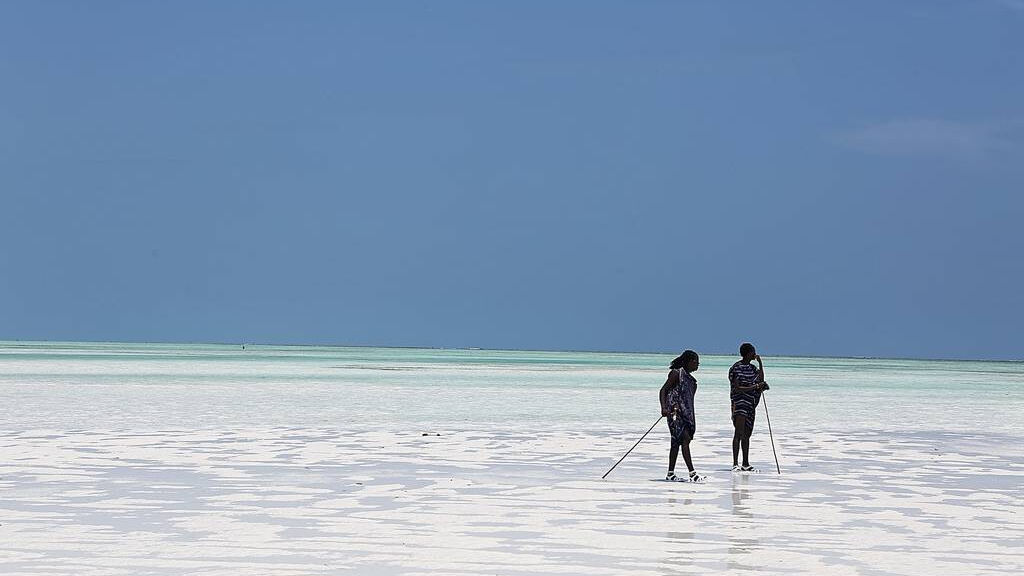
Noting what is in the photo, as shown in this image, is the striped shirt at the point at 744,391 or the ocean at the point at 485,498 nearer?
the ocean at the point at 485,498

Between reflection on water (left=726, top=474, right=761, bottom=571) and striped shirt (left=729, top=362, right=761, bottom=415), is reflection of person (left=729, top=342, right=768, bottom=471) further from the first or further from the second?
reflection on water (left=726, top=474, right=761, bottom=571)

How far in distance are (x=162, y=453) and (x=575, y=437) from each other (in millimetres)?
8332

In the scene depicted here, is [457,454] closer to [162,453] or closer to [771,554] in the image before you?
[162,453]

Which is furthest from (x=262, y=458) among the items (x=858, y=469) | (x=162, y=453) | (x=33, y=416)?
(x=33, y=416)

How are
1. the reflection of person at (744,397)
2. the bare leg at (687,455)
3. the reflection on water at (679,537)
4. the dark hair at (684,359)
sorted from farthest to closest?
the reflection of person at (744,397)
the bare leg at (687,455)
the dark hair at (684,359)
the reflection on water at (679,537)

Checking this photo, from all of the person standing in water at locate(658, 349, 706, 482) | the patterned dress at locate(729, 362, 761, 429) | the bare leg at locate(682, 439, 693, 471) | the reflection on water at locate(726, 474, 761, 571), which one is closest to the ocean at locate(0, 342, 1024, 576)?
the reflection on water at locate(726, 474, 761, 571)

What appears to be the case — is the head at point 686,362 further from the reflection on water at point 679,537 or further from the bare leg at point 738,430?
the reflection on water at point 679,537

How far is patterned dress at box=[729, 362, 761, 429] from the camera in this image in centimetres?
1839

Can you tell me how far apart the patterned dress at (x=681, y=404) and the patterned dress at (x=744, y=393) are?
144cm

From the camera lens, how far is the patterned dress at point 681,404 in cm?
1700

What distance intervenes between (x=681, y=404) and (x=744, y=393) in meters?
1.75

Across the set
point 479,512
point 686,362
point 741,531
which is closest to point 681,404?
point 686,362

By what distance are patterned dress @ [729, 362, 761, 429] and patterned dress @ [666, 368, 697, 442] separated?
1436 millimetres

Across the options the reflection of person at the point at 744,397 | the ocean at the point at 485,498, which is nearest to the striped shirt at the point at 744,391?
the reflection of person at the point at 744,397
